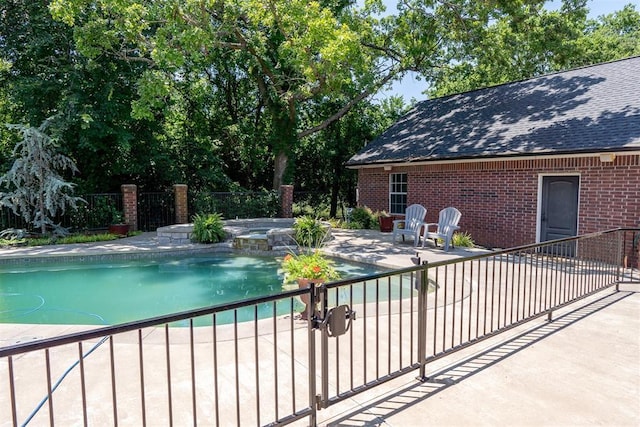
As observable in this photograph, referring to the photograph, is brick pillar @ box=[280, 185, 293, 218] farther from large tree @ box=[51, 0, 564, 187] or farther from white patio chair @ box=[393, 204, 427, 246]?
white patio chair @ box=[393, 204, 427, 246]

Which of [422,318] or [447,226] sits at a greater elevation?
[447,226]

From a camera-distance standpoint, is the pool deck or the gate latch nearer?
the gate latch

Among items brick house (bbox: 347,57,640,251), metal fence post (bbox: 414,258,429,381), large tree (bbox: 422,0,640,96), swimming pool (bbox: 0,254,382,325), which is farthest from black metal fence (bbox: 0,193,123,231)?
large tree (bbox: 422,0,640,96)

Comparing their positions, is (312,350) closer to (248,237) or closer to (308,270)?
(308,270)

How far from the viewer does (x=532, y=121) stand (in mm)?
10484

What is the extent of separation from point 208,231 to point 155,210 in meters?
4.69

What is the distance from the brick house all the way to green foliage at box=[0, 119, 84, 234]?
9.39 metres

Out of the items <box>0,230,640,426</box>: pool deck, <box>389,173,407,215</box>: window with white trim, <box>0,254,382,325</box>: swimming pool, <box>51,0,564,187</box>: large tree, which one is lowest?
<box>0,254,382,325</box>: swimming pool

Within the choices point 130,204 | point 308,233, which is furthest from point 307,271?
point 130,204

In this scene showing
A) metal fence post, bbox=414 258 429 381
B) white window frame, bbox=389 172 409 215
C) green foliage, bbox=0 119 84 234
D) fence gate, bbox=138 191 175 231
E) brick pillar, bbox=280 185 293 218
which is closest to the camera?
metal fence post, bbox=414 258 429 381

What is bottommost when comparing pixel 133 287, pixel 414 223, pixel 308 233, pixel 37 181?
pixel 133 287

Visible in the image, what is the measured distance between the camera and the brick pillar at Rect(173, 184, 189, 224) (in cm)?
1424

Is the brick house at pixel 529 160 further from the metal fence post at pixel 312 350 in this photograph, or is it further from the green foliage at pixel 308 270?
the metal fence post at pixel 312 350

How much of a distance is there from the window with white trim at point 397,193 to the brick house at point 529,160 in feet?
0.11
